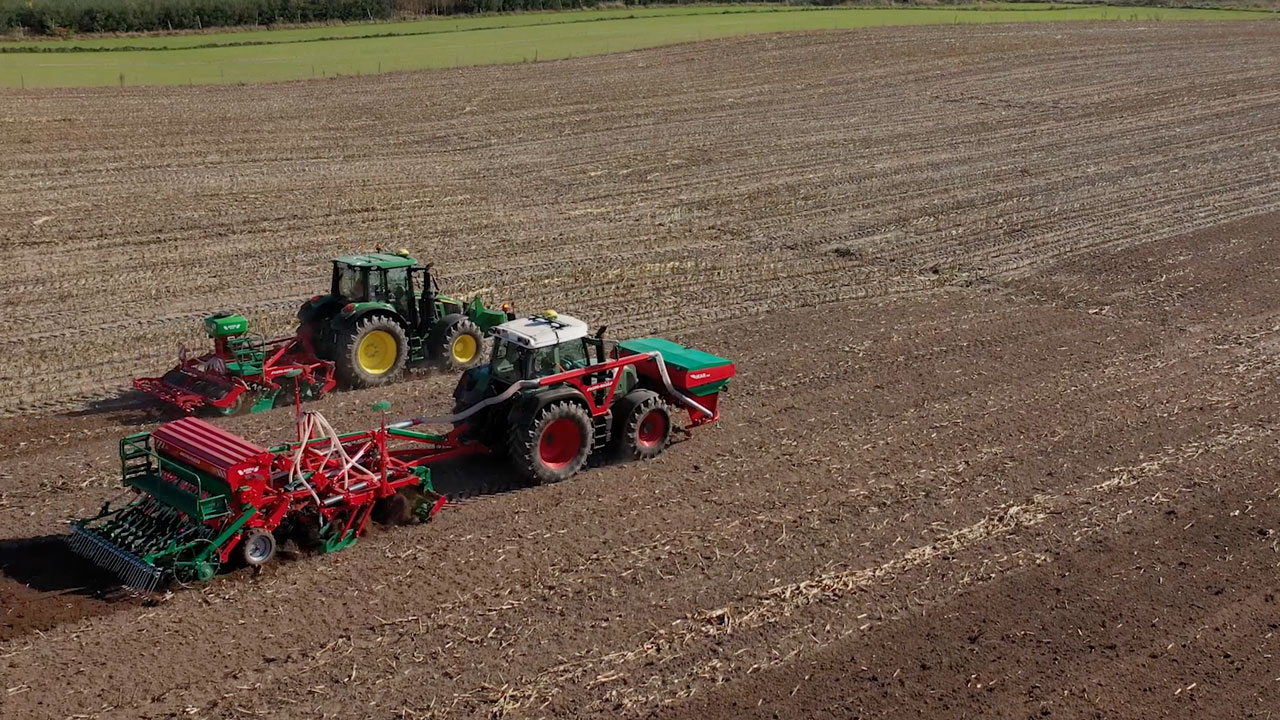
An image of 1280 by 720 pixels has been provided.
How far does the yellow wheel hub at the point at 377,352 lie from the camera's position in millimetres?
15822

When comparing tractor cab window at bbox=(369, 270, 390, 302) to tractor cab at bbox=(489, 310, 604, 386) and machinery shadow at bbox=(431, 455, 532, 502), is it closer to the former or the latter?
tractor cab at bbox=(489, 310, 604, 386)

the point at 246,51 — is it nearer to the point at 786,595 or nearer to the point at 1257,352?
the point at 1257,352

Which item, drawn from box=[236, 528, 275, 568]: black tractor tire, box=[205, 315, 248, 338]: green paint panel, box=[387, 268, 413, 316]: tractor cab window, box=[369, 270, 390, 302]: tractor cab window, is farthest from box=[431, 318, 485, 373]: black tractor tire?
box=[236, 528, 275, 568]: black tractor tire

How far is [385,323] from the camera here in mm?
15797

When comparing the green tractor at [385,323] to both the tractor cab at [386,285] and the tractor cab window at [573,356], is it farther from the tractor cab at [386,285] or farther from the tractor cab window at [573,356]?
the tractor cab window at [573,356]

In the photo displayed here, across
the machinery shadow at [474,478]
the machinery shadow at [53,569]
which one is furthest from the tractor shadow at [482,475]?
the machinery shadow at [53,569]

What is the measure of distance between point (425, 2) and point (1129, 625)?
48664 millimetres

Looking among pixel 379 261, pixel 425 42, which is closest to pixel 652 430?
pixel 379 261

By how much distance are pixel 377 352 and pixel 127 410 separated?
2.88m

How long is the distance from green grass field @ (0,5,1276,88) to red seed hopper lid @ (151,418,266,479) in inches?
1142

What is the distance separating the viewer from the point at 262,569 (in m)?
11.0

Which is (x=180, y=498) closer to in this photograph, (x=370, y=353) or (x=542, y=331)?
(x=542, y=331)

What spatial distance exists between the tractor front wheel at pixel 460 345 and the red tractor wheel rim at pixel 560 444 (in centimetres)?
355

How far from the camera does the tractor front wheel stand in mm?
16297
